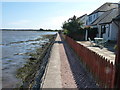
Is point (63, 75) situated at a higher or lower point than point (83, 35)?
lower

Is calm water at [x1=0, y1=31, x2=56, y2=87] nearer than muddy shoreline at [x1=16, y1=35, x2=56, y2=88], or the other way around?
muddy shoreline at [x1=16, y1=35, x2=56, y2=88]

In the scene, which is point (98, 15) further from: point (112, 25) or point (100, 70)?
point (100, 70)

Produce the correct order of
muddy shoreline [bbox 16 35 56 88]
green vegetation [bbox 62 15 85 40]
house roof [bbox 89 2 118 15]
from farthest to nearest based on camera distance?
house roof [bbox 89 2 118 15], green vegetation [bbox 62 15 85 40], muddy shoreline [bbox 16 35 56 88]

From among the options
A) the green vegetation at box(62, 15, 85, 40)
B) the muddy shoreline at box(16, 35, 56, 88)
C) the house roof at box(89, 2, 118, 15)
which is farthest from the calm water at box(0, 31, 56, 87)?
the house roof at box(89, 2, 118, 15)

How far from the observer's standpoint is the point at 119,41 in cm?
332

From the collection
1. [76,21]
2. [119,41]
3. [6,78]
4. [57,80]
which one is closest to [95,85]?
[57,80]

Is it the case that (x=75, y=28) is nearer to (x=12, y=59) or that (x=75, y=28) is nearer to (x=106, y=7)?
(x=106, y=7)

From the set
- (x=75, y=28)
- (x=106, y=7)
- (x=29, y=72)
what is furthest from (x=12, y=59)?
(x=106, y=7)

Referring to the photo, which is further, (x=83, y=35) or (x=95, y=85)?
(x=83, y=35)

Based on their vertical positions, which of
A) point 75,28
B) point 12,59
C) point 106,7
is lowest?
point 12,59

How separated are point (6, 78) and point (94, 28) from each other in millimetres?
20917

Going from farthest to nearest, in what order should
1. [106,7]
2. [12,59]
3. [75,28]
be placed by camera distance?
[106,7] → [75,28] → [12,59]

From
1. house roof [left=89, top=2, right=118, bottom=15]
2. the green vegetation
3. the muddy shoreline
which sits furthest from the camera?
house roof [left=89, top=2, right=118, bottom=15]

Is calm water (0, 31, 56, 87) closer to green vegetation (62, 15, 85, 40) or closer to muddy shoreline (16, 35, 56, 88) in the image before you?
muddy shoreline (16, 35, 56, 88)
